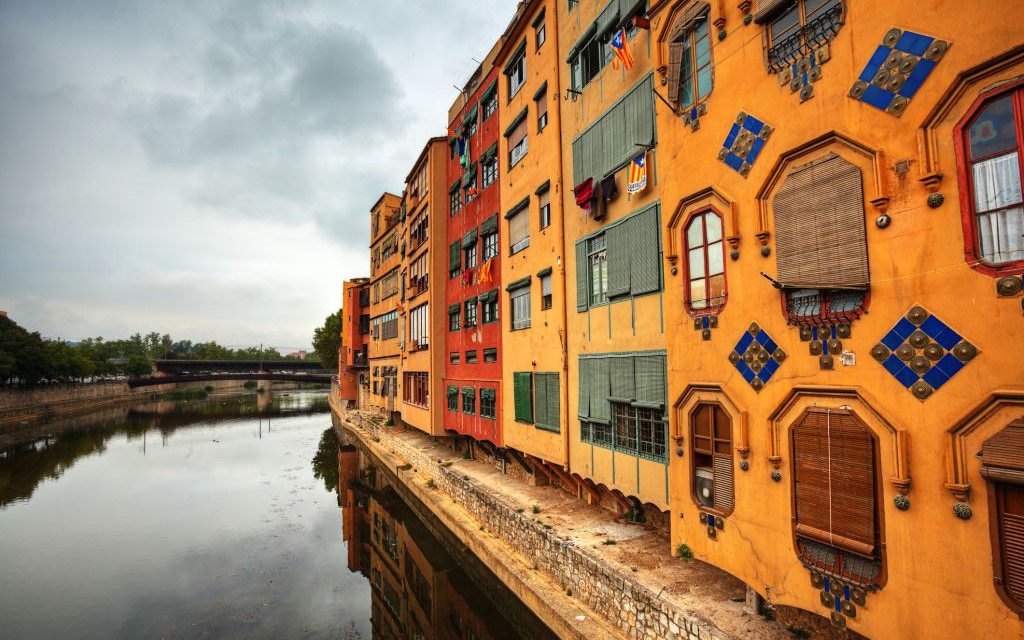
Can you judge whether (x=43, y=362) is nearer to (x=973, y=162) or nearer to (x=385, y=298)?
(x=385, y=298)

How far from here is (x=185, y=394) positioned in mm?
102000

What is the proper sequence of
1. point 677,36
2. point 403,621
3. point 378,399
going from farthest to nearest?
point 378,399 < point 403,621 < point 677,36

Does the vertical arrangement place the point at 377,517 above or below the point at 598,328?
below

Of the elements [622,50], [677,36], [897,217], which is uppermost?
[622,50]

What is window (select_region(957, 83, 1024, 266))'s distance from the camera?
5.08 metres

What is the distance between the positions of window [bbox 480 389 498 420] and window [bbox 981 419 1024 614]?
15.2 metres

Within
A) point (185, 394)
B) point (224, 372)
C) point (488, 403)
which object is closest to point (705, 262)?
point (488, 403)

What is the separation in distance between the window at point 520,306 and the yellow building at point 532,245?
36 millimetres

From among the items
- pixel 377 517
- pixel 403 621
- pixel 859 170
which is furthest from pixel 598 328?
pixel 377 517

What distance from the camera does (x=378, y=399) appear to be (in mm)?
39312

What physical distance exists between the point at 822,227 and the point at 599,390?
740 centimetres

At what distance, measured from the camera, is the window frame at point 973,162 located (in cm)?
506

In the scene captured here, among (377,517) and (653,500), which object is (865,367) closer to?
(653,500)

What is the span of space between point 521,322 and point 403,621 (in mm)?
10163
